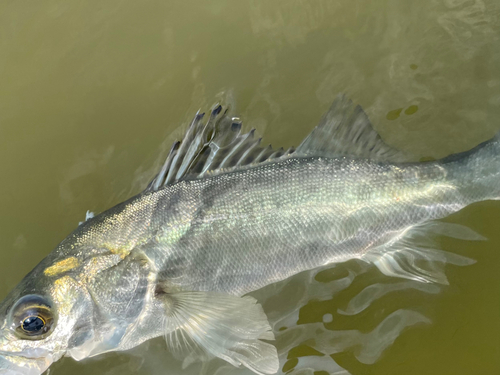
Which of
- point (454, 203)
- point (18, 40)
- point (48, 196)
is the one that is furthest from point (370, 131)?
point (18, 40)

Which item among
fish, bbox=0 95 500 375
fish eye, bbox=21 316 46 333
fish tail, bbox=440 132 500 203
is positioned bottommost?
fish tail, bbox=440 132 500 203

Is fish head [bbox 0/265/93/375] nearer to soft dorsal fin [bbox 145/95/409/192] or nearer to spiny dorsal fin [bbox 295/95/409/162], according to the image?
soft dorsal fin [bbox 145/95/409/192]

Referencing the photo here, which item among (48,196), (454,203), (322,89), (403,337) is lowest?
(403,337)

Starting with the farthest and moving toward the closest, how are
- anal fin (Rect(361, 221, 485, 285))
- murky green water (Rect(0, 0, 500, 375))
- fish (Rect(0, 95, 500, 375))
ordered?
murky green water (Rect(0, 0, 500, 375)) < anal fin (Rect(361, 221, 485, 285)) < fish (Rect(0, 95, 500, 375))

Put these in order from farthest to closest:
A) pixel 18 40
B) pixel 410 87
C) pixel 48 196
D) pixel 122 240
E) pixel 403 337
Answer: pixel 18 40 → pixel 48 196 → pixel 410 87 → pixel 403 337 → pixel 122 240

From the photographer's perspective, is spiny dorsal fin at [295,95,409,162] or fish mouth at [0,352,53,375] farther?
spiny dorsal fin at [295,95,409,162]

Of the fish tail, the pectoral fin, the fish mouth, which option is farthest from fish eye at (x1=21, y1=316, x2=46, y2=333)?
the fish tail

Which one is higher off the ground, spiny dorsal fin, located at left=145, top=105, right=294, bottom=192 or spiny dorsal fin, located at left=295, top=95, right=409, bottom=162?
spiny dorsal fin, located at left=145, top=105, right=294, bottom=192

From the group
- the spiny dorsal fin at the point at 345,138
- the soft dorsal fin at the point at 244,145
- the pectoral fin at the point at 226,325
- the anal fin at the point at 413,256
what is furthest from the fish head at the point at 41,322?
the anal fin at the point at 413,256

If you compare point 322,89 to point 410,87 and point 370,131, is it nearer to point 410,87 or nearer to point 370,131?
point 410,87
